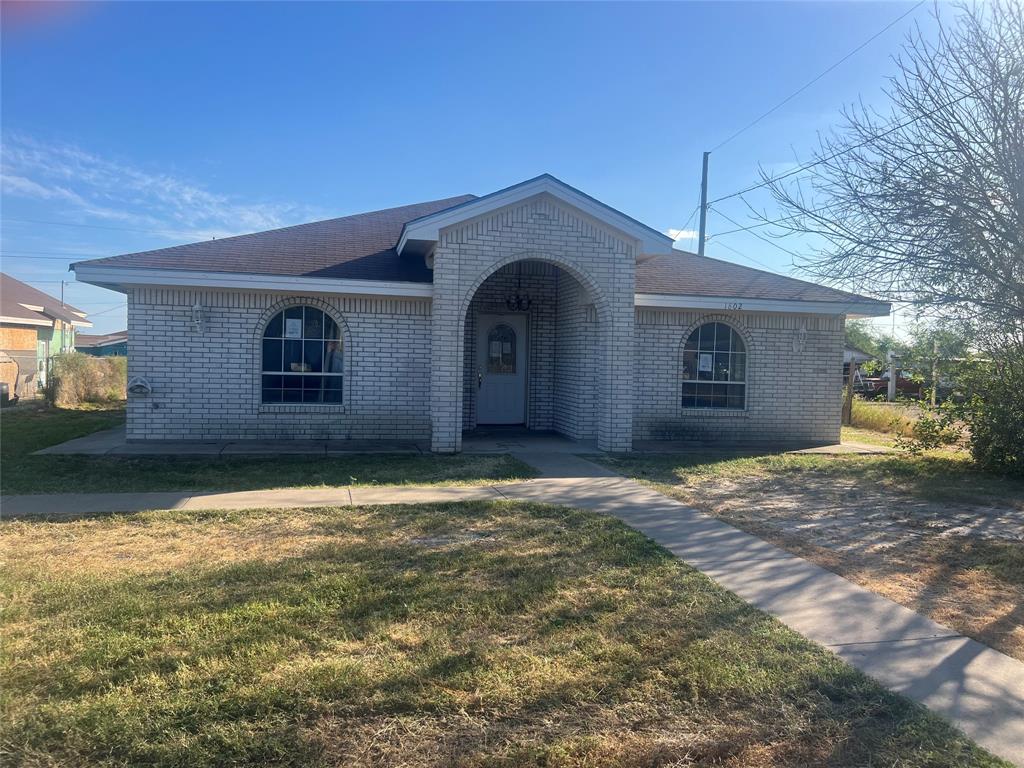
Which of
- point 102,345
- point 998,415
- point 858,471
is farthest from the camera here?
point 102,345

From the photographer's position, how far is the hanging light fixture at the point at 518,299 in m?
15.1

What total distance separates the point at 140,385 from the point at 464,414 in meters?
5.85

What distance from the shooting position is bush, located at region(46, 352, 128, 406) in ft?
64.9

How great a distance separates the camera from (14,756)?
10.4 feet

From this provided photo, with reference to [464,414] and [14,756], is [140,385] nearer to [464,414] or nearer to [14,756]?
[464,414]

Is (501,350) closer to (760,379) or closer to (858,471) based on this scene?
(760,379)

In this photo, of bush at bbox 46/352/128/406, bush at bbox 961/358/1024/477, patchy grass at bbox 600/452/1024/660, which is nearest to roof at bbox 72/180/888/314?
bush at bbox 961/358/1024/477

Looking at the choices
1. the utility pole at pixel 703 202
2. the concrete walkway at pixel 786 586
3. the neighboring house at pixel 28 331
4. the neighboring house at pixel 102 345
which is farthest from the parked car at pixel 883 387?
the neighboring house at pixel 102 345

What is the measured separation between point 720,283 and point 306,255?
799 centimetres

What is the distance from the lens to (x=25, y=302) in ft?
89.8

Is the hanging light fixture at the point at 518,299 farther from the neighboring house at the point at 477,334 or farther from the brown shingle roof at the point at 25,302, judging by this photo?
the brown shingle roof at the point at 25,302

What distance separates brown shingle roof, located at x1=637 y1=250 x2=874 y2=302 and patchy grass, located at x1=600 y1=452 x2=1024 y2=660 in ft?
10.5

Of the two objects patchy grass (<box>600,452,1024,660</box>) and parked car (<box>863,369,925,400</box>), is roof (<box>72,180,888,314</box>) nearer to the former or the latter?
patchy grass (<box>600,452,1024,660</box>)

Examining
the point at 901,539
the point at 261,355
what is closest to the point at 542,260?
the point at 261,355
